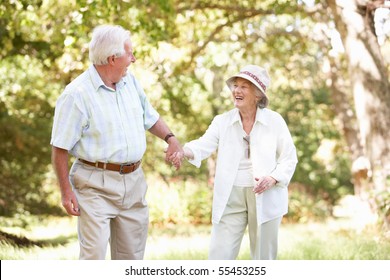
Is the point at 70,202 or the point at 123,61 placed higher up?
the point at 123,61

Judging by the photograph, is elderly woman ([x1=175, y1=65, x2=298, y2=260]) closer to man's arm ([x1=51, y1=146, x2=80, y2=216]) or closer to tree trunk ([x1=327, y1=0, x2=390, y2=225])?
man's arm ([x1=51, y1=146, x2=80, y2=216])

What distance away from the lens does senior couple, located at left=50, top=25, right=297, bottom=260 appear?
14.2 ft

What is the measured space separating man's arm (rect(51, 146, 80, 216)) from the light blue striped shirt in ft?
0.18

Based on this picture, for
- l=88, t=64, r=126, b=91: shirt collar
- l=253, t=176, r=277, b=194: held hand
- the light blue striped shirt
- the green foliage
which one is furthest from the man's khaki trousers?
the green foliage

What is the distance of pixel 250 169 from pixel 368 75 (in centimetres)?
510

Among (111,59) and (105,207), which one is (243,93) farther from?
(105,207)

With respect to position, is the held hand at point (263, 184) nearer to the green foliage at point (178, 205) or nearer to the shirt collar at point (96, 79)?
the shirt collar at point (96, 79)

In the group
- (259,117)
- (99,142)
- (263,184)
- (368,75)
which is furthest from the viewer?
(368,75)

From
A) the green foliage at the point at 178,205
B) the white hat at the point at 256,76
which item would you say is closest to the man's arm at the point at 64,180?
the white hat at the point at 256,76

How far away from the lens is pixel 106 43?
4.34 m

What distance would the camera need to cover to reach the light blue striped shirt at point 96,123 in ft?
14.0

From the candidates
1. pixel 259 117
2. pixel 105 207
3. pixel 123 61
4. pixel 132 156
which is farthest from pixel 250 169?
pixel 123 61

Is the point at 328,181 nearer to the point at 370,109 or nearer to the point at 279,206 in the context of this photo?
the point at 370,109
